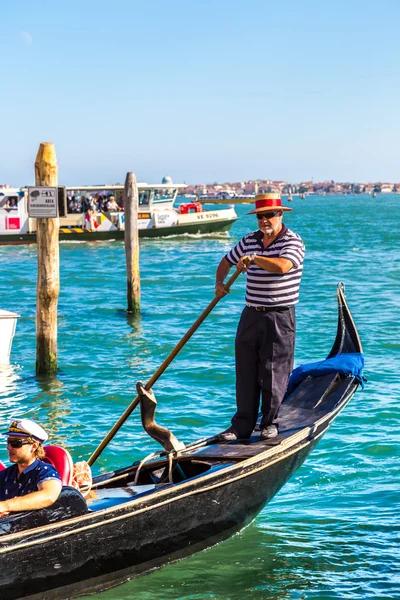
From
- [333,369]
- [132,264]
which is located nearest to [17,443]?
[333,369]

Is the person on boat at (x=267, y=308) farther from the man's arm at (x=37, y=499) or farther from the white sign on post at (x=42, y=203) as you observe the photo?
the white sign on post at (x=42, y=203)

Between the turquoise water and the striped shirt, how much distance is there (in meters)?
1.37

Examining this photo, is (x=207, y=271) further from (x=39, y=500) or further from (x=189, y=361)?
(x=39, y=500)

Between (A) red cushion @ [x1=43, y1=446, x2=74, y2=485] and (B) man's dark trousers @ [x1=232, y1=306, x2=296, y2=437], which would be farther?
(B) man's dark trousers @ [x1=232, y1=306, x2=296, y2=437]

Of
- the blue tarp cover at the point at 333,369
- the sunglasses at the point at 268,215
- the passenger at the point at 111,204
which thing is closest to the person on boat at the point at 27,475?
the sunglasses at the point at 268,215

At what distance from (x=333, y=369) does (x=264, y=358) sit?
1.24 metres

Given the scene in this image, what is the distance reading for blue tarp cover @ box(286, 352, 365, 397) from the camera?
6.13 m

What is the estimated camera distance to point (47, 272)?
891 centimetres

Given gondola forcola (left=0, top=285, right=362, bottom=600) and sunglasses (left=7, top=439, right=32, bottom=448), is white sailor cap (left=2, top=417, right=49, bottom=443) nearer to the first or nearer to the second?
sunglasses (left=7, top=439, right=32, bottom=448)

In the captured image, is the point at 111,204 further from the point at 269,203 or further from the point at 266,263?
the point at 266,263

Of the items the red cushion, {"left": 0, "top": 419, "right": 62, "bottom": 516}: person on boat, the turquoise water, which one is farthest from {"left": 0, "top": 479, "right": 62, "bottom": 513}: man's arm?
the turquoise water

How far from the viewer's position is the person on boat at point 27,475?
4.04 metres

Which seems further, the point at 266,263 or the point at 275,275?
the point at 275,275

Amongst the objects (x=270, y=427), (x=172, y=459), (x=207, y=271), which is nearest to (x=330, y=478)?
(x=270, y=427)
